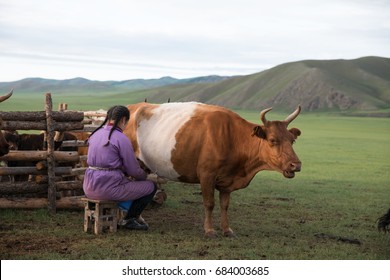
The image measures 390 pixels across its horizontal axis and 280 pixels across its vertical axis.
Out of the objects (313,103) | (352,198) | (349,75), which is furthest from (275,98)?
(352,198)

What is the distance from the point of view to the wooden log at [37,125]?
33.7 feet

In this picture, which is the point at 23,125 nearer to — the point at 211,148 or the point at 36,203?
the point at 36,203

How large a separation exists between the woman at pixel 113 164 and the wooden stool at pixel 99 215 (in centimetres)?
17

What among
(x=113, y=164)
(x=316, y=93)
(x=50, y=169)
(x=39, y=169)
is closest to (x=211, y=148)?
(x=113, y=164)

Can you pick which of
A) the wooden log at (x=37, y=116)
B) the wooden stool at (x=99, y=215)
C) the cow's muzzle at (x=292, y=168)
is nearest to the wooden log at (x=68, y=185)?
the wooden log at (x=37, y=116)

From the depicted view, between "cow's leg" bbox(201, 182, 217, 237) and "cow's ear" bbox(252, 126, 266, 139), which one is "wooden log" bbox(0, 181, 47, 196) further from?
"cow's ear" bbox(252, 126, 266, 139)

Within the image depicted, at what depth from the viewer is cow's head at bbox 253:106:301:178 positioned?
8.50m

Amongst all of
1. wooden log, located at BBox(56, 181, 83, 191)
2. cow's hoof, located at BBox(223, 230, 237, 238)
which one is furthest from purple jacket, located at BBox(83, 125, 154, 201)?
wooden log, located at BBox(56, 181, 83, 191)

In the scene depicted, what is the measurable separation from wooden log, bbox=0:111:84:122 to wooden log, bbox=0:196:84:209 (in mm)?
1464

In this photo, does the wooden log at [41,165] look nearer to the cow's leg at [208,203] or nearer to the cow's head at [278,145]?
the cow's leg at [208,203]

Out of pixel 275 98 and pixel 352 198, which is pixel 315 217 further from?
pixel 275 98

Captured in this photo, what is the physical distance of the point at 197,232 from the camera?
9.07 m

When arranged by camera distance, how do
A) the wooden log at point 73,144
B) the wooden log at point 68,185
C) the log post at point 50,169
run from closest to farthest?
the log post at point 50,169
the wooden log at point 68,185
the wooden log at point 73,144

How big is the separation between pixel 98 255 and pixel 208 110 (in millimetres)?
2976
